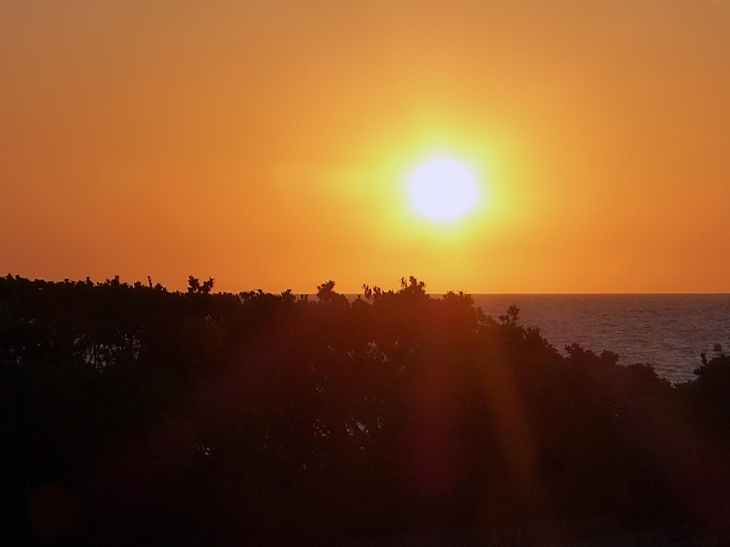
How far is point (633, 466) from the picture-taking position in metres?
18.4

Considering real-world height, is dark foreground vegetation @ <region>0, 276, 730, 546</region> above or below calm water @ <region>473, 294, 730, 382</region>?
below

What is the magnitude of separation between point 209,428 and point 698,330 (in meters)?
92.1

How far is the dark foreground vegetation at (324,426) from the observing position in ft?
47.2

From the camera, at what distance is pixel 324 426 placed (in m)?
19.4

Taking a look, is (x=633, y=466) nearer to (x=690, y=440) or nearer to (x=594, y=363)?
(x=690, y=440)

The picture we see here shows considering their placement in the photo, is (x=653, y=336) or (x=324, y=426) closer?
(x=324, y=426)

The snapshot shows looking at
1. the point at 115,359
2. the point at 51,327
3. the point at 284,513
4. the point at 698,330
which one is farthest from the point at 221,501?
the point at 698,330

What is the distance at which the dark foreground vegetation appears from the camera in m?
14.4

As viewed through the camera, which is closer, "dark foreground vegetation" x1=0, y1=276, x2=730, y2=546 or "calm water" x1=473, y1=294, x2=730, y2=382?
"dark foreground vegetation" x1=0, y1=276, x2=730, y2=546

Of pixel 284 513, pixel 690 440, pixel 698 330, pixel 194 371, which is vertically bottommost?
pixel 284 513

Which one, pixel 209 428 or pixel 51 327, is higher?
pixel 51 327

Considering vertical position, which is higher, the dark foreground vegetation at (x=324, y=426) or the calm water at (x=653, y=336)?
the calm water at (x=653, y=336)

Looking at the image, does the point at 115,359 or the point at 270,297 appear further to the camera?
the point at 270,297

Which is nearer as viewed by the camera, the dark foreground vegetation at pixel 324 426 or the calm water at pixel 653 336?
the dark foreground vegetation at pixel 324 426
